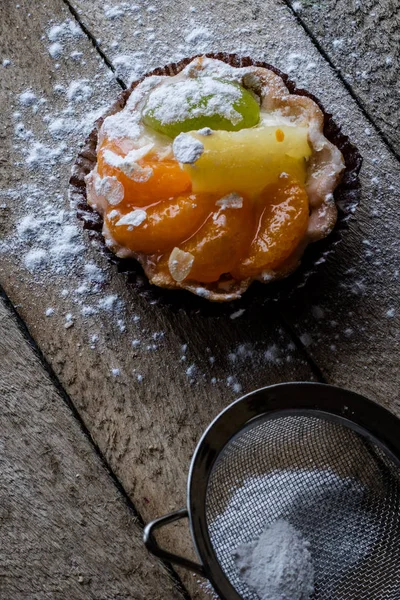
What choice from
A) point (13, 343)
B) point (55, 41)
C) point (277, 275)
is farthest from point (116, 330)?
point (55, 41)

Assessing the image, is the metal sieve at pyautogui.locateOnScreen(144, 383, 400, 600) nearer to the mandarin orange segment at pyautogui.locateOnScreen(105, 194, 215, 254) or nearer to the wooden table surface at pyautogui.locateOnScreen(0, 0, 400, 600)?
the wooden table surface at pyautogui.locateOnScreen(0, 0, 400, 600)

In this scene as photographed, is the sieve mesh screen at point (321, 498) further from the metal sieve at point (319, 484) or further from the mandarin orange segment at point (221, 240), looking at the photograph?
the mandarin orange segment at point (221, 240)

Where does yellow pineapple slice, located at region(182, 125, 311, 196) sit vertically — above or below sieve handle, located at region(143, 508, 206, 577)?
above

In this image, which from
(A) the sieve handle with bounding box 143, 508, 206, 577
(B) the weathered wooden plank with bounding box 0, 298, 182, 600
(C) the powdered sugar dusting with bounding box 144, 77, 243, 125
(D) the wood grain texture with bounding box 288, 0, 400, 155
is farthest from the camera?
(D) the wood grain texture with bounding box 288, 0, 400, 155

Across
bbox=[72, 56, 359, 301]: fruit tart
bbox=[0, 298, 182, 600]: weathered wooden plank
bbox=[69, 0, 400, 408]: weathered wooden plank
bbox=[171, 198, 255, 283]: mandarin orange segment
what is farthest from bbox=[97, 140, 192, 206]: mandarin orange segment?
bbox=[0, 298, 182, 600]: weathered wooden plank

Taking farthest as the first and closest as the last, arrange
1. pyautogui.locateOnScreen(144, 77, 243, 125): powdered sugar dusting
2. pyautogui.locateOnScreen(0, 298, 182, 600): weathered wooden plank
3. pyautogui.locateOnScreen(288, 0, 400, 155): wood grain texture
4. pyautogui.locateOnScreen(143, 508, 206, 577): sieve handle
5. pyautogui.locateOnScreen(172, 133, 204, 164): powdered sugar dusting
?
pyautogui.locateOnScreen(288, 0, 400, 155): wood grain texture, pyautogui.locateOnScreen(0, 298, 182, 600): weathered wooden plank, pyautogui.locateOnScreen(144, 77, 243, 125): powdered sugar dusting, pyautogui.locateOnScreen(172, 133, 204, 164): powdered sugar dusting, pyautogui.locateOnScreen(143, 508, 206, 577): sieve handle

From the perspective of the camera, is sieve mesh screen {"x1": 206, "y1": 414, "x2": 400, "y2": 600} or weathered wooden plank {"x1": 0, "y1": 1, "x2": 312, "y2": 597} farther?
weathered wooden plank {"x1": 0, "y1": 1, "x2": 312, "y2": 597}

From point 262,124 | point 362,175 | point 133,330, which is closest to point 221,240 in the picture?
point 262,124

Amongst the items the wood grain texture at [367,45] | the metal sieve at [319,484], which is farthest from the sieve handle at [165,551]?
the wood grain texture at [367,45]
